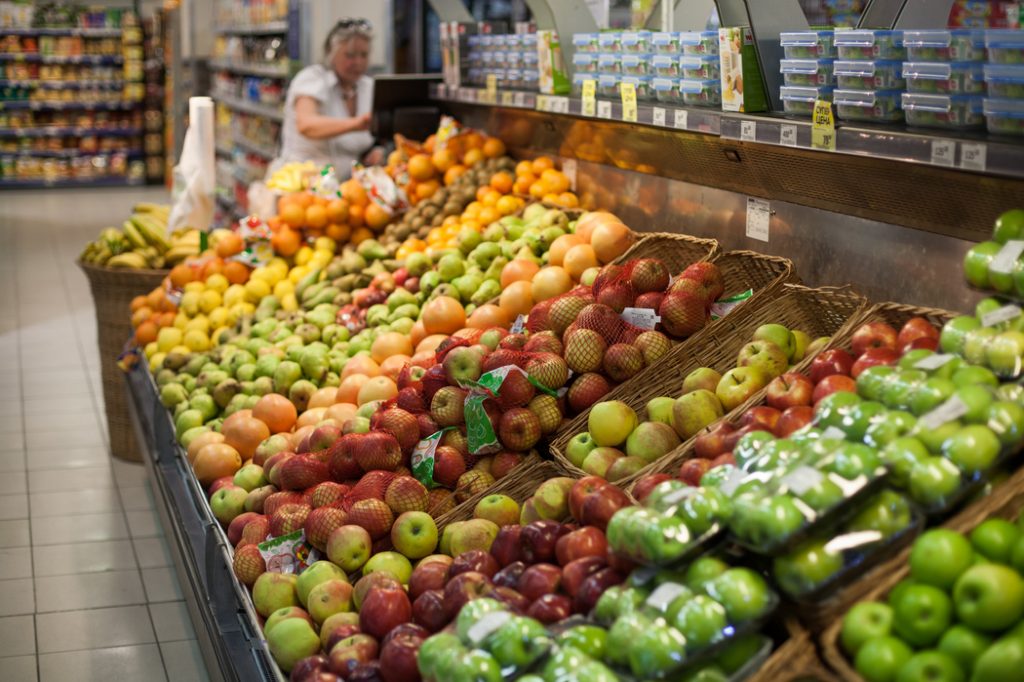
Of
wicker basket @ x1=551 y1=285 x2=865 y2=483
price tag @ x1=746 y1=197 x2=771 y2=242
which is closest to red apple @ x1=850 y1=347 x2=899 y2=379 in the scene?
wicker basket @ x1=551 y1=285 x2=865 y2=483

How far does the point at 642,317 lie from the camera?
9.93ft

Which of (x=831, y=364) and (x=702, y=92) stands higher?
(x=702, y=92)

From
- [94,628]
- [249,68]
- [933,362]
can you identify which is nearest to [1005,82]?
[933,362]

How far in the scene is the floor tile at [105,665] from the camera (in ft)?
11.5

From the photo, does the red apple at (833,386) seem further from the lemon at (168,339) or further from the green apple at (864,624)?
the lemon at (168,339)

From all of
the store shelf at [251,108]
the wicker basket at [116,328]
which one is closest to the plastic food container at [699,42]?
the wicker basket at [116,328]

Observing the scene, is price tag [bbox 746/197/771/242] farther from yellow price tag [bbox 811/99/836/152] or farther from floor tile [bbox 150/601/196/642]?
floor tile [bbox 150/601/196/642]

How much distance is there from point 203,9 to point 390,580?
41.2 ft

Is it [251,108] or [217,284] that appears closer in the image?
[217,284]

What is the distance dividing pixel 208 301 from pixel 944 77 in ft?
11.4

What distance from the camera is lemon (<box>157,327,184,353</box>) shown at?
466cm

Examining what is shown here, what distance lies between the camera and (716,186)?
343cm

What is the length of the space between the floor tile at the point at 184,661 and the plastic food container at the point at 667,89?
7.64 ft

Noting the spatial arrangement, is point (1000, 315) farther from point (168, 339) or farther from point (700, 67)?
point (168, 339)
